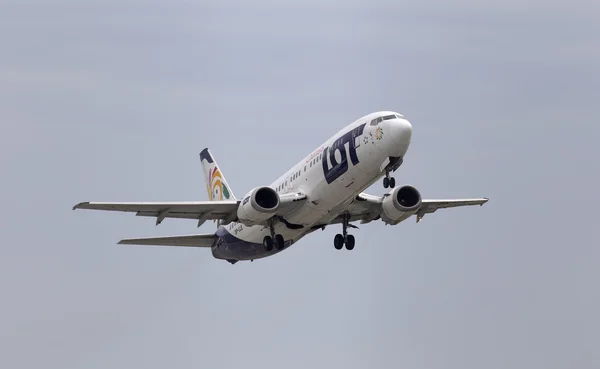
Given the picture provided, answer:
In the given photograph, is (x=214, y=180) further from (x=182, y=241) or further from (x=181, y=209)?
(x=181, y=209)

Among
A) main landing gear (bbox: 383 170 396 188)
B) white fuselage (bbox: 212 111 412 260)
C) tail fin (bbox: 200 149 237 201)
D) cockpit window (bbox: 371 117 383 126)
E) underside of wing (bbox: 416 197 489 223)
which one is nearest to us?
white fuselage (bbox: 212 111 412 260)

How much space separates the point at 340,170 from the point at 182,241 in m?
13.2

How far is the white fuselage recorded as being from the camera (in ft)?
202

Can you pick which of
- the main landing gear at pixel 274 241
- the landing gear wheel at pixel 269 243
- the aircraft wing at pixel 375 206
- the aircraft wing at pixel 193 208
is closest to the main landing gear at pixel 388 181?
the aircraft wing at pixel 193 208

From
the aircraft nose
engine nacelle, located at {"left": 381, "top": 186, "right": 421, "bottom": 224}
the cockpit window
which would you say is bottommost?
engine nacelle, located at {"left": 381, "top": 186, "right": 421, "bottom": 224}

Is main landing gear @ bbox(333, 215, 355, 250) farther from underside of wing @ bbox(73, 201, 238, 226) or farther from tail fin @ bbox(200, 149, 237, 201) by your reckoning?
tail fin @ bbox(200, 149, 237, 201)

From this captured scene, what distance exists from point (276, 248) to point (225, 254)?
15.1 feet

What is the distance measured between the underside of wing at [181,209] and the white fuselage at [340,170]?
7.37ft

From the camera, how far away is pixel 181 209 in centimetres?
6662

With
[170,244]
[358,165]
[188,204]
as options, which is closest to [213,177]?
[170,244]

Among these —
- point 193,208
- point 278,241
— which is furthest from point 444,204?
point 193,208

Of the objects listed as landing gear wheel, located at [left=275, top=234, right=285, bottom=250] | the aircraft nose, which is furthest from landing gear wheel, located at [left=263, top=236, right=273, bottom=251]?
the aircraft nose

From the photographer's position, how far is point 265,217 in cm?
6519

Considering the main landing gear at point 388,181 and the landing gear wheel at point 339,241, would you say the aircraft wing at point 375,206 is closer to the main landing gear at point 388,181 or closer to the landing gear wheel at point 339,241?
the landing gear wheel at point 339,241
